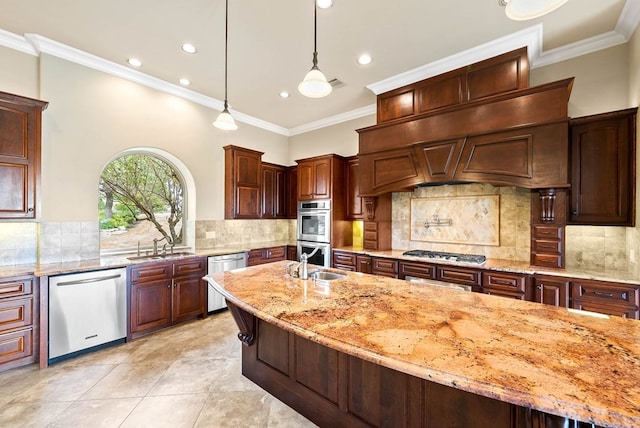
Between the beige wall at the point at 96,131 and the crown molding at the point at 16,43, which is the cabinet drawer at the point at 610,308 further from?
the crown molding at the point at 16,43

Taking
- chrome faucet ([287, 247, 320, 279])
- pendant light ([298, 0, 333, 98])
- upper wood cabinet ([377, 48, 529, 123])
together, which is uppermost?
upper wood cabinet ([377, 48, 529, 123])

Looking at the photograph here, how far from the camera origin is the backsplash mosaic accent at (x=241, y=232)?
4.56m

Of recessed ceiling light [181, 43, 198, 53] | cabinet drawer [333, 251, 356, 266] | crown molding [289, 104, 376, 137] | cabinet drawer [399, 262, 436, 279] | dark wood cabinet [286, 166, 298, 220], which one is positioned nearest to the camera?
recessed ceiling light [181, 43, 198, 53]

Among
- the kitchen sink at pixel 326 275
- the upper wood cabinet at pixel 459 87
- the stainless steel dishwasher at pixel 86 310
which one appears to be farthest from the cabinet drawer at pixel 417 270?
the stainless steel dishwasher at pixel 86 310

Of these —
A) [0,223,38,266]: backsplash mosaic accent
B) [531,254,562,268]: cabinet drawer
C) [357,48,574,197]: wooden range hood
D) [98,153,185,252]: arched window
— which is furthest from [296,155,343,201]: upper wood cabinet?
[0,223,38,266]: backsplash mosaic accent

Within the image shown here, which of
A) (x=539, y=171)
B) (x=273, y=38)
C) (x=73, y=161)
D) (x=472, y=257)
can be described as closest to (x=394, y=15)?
(x=273, y=38)

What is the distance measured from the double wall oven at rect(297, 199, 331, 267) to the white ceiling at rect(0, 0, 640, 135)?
2.05m

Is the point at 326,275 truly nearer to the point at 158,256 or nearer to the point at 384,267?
the point at 384,267

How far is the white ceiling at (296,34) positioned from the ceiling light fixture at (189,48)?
0.06 metres

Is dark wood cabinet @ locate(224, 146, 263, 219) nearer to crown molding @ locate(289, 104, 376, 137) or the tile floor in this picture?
crown molding @ locate(289, 104, 376, 137)

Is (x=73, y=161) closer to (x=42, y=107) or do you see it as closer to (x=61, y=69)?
(x=42, y=107)

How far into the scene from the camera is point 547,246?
2875 millimetres

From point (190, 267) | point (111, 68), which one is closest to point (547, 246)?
point (190, 267)

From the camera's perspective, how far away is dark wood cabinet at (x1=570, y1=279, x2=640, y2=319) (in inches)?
92.1
